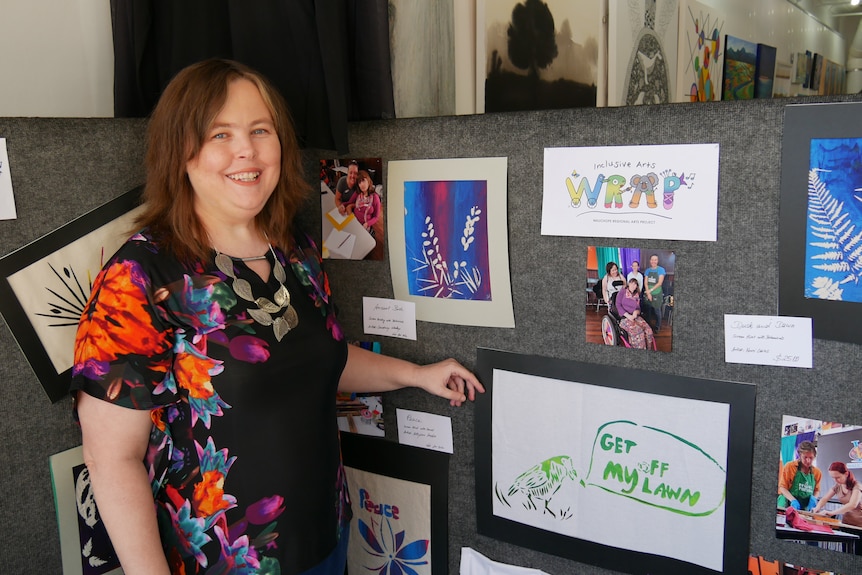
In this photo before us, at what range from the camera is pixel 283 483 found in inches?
37.3

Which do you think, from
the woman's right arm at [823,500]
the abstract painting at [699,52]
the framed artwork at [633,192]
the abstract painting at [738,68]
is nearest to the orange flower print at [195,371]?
the framed artwork at [633,192]

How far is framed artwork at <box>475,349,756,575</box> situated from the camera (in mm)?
902

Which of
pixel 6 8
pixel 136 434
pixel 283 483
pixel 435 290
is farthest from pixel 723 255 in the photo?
pixel 6 8

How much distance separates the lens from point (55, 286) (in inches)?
38.3

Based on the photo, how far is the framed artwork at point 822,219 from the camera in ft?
2.56

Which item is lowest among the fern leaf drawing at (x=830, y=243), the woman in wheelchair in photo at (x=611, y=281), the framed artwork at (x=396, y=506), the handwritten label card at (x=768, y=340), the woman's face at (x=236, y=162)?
the framed artwork at (x=396, y=506)

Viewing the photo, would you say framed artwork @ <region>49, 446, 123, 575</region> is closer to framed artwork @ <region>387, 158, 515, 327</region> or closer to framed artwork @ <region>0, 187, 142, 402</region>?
framed artwork @ <region>0, 187, 142, 402</region>

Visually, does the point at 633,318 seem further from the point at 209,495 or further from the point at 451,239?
the point at 209,495

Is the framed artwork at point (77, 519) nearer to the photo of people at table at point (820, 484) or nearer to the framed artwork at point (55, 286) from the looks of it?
the framed artwork at point (55, 286)

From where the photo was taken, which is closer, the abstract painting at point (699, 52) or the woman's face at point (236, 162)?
the woman's face at point (236, 162)

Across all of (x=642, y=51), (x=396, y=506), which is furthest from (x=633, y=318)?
(x=642, y=51)

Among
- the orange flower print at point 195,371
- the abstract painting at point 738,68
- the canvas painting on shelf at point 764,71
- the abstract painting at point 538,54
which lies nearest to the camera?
the orange flower print at point 195,371

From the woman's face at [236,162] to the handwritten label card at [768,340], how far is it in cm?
62

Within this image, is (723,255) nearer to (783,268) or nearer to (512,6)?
(783,268)
